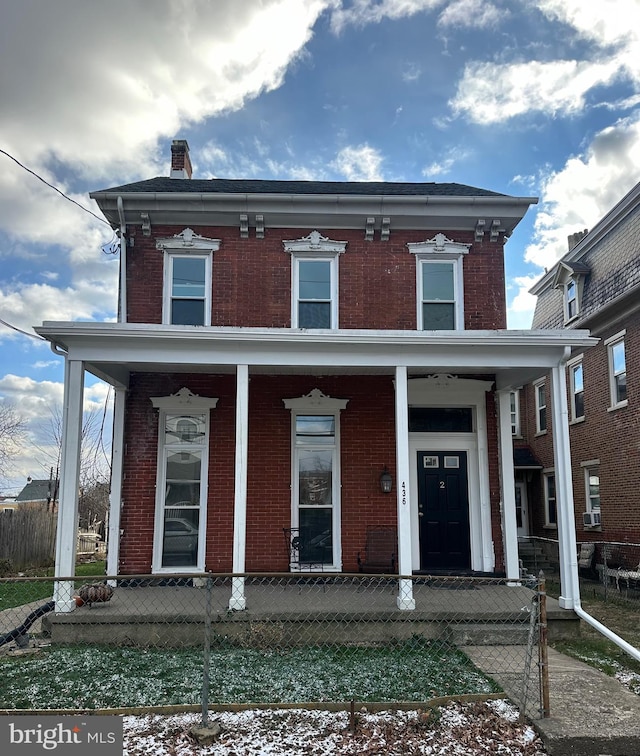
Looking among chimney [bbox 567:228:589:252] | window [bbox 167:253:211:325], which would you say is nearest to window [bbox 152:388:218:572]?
window [bbox 167:253:211:325]

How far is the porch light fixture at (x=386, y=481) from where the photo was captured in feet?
30.4

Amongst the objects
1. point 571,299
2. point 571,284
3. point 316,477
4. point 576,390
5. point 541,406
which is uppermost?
point 571,284

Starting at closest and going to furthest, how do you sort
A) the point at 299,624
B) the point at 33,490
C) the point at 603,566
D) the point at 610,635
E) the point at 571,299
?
the point at 610,635
the point at 299,624
the point at 603,566
the point at 571,299
the point at 33,490

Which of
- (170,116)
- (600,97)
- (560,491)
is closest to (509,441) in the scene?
(560,491)

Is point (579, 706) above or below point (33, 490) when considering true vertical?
below

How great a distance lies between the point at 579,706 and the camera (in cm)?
469

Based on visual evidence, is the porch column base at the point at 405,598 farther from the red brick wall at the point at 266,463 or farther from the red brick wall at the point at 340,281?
the red brick wall at the point at 340,281

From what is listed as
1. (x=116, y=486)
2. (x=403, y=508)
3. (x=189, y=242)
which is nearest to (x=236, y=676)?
(x=403, y=508)

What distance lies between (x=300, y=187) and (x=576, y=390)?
953cm

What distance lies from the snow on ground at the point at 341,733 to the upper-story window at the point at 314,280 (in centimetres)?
650

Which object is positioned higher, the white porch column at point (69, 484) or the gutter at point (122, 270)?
the gutter at point (122, 270)

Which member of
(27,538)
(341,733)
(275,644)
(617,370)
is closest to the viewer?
(341,733)

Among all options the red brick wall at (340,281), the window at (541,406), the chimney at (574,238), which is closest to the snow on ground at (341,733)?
the red brick wall at (340,281)
